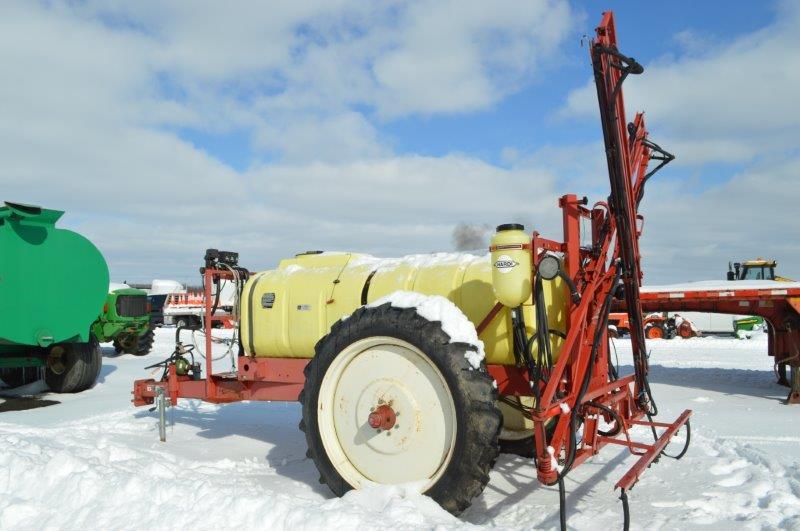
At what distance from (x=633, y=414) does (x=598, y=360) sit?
74 centimetres

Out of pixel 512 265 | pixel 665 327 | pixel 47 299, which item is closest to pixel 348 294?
pixel 512 265

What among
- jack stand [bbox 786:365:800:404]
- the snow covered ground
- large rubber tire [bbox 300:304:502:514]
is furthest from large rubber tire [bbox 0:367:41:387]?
jack stand [bbox 786:365:800:404]

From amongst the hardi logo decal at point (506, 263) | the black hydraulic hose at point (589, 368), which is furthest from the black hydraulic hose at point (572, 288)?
the hardi logo decal at point (506, 263)

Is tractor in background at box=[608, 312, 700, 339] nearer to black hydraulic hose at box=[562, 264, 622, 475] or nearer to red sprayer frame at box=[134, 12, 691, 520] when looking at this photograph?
red sprayer frame at box=[134, 12, 691, 520]

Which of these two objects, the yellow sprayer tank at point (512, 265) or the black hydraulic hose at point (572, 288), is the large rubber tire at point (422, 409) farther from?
the black hydraulic hose at point (572, 288)

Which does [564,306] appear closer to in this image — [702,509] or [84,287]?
[702,509]

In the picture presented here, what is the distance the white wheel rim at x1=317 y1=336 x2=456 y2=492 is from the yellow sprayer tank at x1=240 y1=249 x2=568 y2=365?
693mm

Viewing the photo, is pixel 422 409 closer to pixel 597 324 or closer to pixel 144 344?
pixel 597 324

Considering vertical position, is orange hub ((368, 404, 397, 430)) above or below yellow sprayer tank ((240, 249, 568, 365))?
below

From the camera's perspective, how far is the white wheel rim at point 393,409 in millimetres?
3986

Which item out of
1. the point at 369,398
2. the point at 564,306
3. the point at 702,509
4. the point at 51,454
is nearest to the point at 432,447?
the point at 369,398

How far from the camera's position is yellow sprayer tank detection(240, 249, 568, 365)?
461 cm

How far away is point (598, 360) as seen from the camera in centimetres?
465

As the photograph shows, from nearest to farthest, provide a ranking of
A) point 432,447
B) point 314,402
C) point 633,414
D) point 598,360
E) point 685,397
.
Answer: point 432,447, point 314,402, point 598,360, point 633,414, point 685,397
